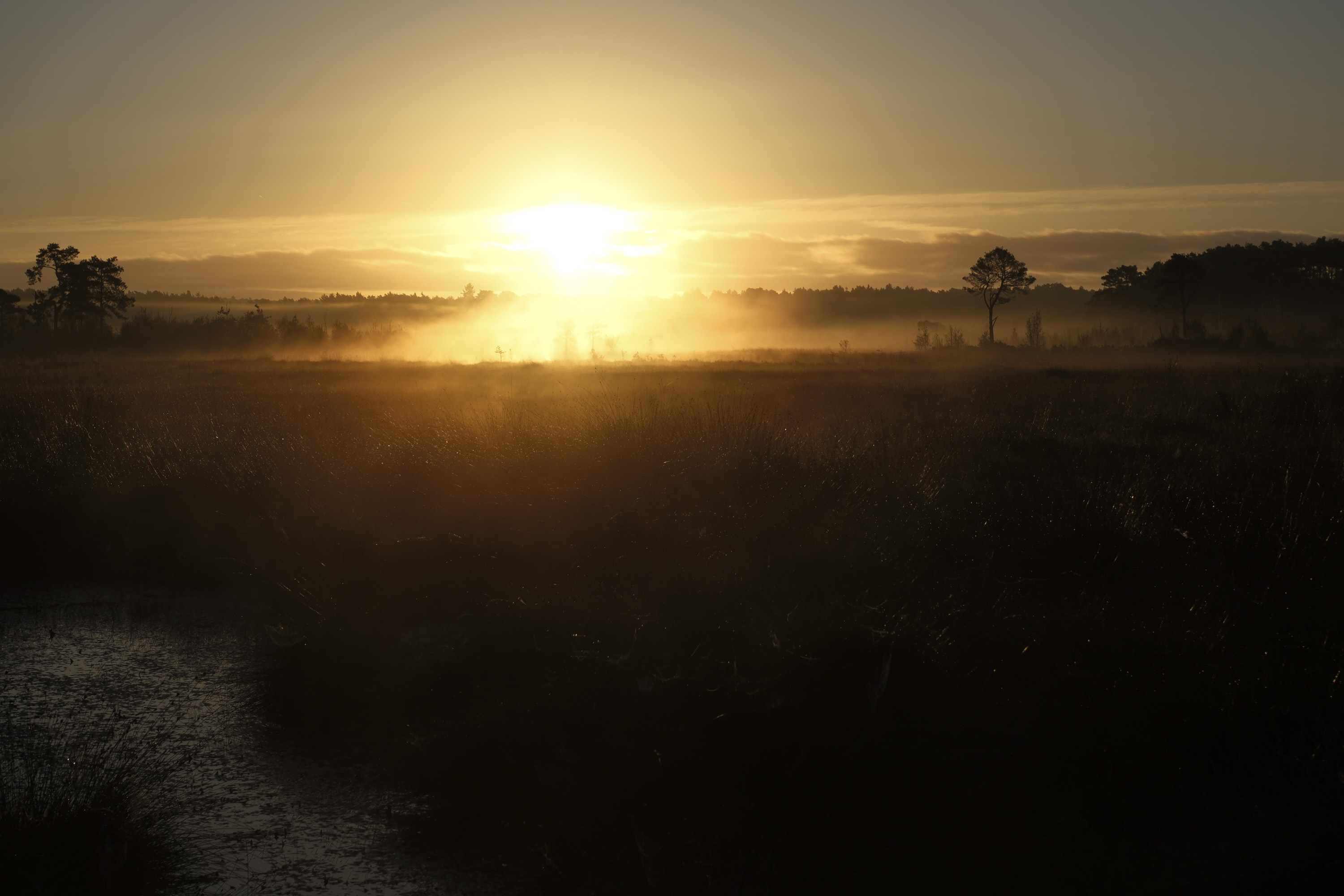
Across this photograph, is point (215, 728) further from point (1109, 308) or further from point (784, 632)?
point (1109, 308)

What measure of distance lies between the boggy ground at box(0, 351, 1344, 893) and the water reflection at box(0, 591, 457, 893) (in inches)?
11.5

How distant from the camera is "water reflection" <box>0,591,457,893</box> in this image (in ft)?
17.9

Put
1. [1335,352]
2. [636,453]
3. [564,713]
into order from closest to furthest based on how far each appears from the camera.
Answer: [564,713]
[636,453]
[1335,352]

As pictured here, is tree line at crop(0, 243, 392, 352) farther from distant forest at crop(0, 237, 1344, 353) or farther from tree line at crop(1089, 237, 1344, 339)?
tree line at crop(1089, 237, 1344, 339)

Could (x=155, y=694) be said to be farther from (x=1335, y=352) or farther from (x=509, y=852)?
(x=1335, y=352)

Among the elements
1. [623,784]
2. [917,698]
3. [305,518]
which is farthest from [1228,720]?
[305,518]

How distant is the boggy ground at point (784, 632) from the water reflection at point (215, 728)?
0.29 m

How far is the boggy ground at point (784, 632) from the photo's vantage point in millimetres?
5230

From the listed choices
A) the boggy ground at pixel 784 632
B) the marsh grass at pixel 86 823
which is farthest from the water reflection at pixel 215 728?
the boggy ground at pixel 784 632

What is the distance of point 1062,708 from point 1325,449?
32.3 feet

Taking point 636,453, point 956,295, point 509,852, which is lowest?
point 509,852

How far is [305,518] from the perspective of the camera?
11.1 m

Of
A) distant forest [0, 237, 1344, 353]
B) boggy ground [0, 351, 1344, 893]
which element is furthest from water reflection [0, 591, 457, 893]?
distant forest [0, 237, 1344, 353]

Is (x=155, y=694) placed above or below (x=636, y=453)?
below
